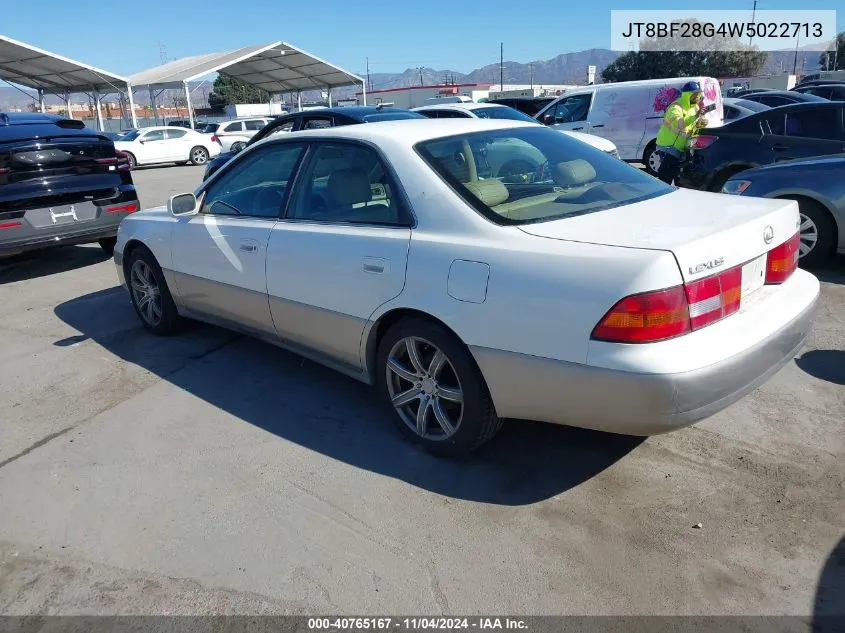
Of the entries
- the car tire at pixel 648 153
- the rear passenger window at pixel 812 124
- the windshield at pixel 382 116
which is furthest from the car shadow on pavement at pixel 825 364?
the car tire at pixel 648 153

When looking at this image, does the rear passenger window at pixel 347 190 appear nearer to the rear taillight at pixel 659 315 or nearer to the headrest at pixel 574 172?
the headrest at pixel 574 172

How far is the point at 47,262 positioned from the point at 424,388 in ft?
23.1

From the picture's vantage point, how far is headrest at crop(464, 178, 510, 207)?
Answer: 9.94 feet

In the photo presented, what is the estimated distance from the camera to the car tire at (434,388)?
2932 millimetres

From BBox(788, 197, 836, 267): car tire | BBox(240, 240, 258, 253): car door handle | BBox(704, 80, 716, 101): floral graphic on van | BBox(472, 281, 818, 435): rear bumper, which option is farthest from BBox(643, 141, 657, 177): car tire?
BBox(472, 281, 818, 435): rear bumper

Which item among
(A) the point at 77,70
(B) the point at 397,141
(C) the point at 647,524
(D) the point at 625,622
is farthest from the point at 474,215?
(A) the point at 77,70

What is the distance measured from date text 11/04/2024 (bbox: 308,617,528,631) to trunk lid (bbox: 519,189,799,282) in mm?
1409

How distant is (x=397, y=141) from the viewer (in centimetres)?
332

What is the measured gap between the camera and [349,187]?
3.53m

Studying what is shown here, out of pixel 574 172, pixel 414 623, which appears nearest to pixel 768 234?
pixel 574 172

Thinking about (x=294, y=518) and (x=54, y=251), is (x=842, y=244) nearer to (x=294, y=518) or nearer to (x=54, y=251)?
(x=294, y=518)

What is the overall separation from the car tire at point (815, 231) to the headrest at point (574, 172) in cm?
323

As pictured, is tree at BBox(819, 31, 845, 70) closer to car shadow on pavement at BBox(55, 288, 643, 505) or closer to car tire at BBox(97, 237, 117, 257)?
car tire at BBox(97, 237, 117, 257)

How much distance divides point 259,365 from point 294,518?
1844 millimetres
